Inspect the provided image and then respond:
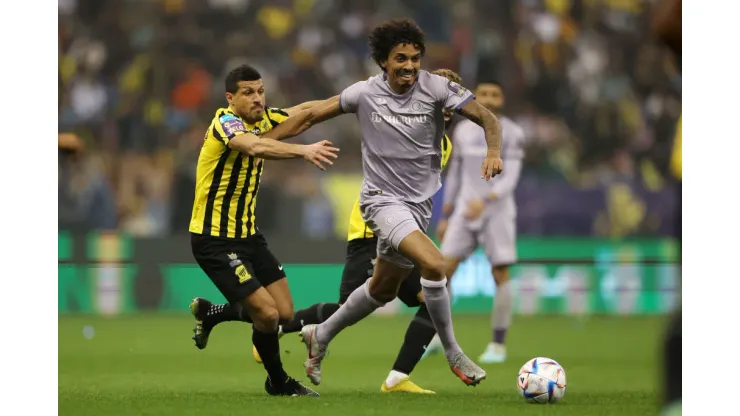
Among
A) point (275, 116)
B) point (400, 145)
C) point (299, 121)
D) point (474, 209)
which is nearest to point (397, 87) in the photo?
point (400, 145)

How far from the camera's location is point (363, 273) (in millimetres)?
8141

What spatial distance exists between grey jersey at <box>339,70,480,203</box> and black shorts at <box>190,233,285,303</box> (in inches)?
33.7

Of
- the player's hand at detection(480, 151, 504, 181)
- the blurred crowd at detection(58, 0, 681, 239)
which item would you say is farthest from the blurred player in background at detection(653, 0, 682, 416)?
the blurred crowd at detection(58, 0, 681, 239)

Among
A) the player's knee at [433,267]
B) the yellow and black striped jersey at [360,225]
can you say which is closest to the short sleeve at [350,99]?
the player's knee at [433,267]

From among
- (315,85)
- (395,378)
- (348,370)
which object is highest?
(315,85)

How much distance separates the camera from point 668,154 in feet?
58.4

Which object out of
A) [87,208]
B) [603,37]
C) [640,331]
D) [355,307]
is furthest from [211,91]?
[355,307]

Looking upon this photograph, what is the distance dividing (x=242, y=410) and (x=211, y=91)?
12217mm

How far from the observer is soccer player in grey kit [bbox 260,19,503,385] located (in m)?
6.68

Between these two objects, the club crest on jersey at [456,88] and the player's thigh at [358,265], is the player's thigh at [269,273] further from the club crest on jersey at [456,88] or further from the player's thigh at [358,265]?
the club crest on jersey at [456,88]

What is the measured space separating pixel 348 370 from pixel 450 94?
3174 mm

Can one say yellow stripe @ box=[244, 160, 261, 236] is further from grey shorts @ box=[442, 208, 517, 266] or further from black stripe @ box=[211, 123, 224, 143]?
grey shorts @ box=[442, 208, 517, 266]

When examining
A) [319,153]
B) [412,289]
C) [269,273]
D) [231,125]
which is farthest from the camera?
[412,289]

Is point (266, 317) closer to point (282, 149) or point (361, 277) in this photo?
point (282, 149)
